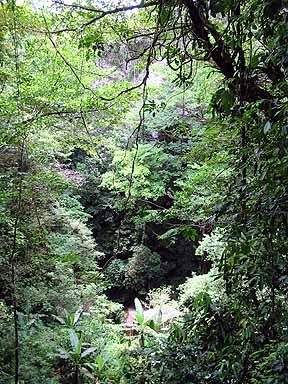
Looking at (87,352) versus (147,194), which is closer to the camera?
(87,352)

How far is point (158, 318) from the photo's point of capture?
5.92 metres

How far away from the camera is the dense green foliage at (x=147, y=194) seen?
0.89 metres

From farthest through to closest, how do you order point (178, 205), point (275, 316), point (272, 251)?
point (178, 205), point (275, 316), point (272, 251)

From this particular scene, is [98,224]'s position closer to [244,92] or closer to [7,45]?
[7,45]

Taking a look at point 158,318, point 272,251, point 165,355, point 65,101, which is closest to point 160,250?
point 158,318

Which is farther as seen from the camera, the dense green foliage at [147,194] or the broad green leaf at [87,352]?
the broad green leaf at [87,352]

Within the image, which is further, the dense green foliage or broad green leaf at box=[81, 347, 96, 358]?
broad green leaf at box=[81, 347, 96, 358]

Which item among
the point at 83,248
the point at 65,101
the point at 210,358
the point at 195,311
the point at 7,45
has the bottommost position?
the point at 210,358

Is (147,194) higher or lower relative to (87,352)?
higher

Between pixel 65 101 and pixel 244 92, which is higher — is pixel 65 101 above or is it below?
above

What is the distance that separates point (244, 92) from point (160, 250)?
8.01m

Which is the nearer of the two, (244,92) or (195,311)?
(244,92)

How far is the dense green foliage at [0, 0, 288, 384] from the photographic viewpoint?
35.2 inches

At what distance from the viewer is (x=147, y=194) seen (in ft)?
24.7
